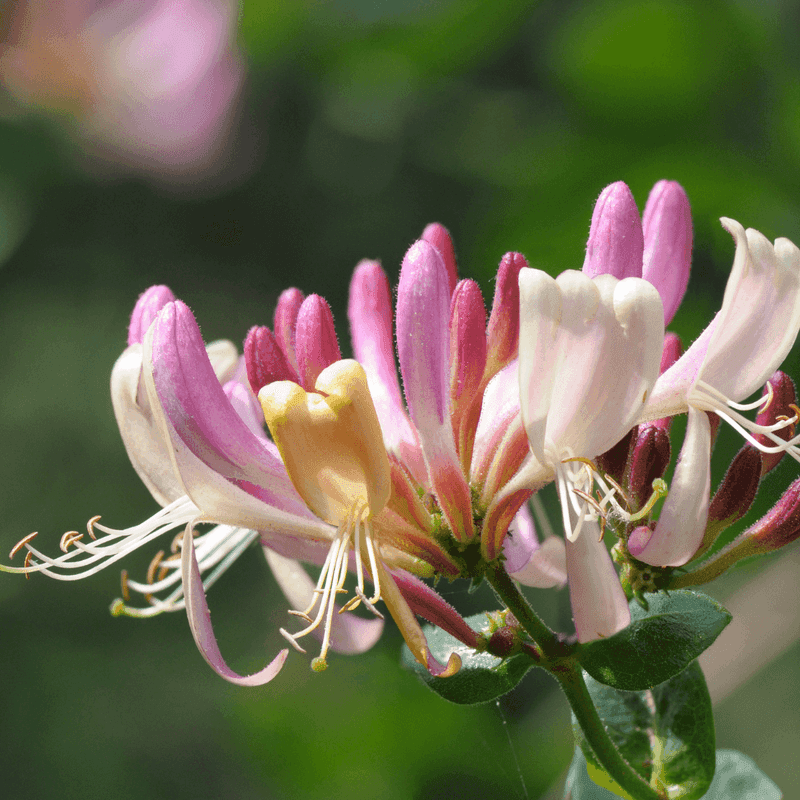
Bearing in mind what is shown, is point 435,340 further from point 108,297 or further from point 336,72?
point 108,297

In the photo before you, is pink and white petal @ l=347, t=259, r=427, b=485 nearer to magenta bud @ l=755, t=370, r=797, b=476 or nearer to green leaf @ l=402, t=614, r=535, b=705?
green leaf @ l=402, t=614, r=535, b=705

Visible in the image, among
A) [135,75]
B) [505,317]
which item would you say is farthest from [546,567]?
[135,75]

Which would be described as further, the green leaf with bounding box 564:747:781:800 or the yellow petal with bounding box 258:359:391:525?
the green leaf with bounding box 564:747:781:800

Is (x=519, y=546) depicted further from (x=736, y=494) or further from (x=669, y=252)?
(x=669, y=252)

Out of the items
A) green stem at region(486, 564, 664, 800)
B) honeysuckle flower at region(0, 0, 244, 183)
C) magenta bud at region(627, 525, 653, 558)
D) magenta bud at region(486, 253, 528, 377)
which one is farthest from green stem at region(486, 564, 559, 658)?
honeysuckle flower at region(0, 0, 244, 183)

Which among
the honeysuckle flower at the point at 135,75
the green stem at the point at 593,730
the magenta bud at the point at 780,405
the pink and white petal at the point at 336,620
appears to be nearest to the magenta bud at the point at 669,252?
the magenta bud at the point at 780,405
